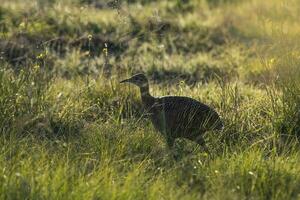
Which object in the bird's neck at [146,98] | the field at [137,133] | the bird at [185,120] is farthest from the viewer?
the bird's neck at [146,98]

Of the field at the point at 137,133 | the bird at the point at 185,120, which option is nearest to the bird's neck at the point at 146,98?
the field at the point at 137,133

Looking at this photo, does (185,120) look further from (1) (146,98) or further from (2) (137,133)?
(1) (146,98)

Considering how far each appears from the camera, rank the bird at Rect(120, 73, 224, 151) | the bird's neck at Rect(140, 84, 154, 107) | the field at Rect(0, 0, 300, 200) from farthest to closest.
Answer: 1. the bird's neck at Rect(140, 84, 154, 107)
2. the bird at Rect(120, 73, 224, 151)
3. the field at Rect(0, 0, 300, 200)

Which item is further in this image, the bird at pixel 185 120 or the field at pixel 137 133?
the bird at pixel 185 120

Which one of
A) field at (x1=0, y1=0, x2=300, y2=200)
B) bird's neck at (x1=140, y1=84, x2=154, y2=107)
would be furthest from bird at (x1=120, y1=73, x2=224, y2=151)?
bird's neck at (x1=140, y1=84, x2=154, y2=107)

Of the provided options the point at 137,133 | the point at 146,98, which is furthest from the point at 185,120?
the point at 146,98

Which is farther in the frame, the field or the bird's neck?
the bird's neck

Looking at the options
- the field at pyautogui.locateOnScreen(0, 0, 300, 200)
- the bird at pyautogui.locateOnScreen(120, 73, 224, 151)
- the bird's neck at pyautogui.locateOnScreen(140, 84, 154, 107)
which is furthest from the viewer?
the bird's neck at pyautogui.locateOnScreen(140, 84, 154, 107)

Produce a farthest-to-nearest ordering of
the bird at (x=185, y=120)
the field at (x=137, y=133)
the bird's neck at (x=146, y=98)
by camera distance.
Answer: the bird's neck at (x=146, y=98), the bird at (x=185, y=120), the field at (x=137, y=133)

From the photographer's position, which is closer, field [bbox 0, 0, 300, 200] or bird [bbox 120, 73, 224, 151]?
field [bbox 0, 0, 300, 200]

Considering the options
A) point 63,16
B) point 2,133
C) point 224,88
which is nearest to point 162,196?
point 2,133

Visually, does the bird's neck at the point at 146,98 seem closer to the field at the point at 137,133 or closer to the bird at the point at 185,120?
the field at the point at 137,133

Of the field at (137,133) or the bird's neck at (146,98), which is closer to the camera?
the field at (137,133)

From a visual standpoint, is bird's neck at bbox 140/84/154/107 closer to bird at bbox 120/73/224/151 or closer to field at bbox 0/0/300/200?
field at bbox 0/0/300/200
